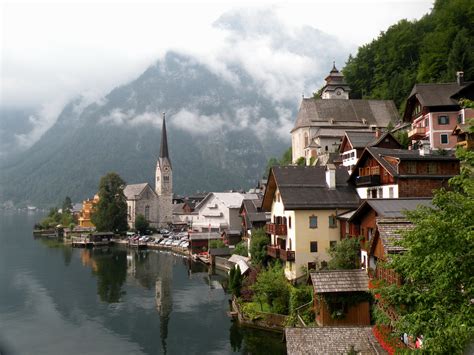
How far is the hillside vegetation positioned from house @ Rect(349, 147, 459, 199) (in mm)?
39944

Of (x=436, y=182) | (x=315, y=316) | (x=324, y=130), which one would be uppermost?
(x=324, y=130)

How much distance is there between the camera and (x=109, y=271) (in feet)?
209

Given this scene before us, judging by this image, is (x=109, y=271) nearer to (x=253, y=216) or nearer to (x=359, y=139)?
(x=253, y=216)

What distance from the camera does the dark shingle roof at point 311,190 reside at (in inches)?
1449

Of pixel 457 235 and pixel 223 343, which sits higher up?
pixel 457 235

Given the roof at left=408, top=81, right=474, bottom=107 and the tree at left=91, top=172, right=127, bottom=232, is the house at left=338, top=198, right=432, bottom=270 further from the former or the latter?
the tree at left=91, top=172, right=127, bottom=232

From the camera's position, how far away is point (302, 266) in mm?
36219

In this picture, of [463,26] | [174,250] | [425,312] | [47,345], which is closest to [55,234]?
[174,250]

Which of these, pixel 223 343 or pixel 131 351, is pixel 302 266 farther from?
pixel 131 351

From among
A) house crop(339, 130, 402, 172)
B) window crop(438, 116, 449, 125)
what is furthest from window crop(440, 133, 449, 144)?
house crop(339, 130, 402, 172)

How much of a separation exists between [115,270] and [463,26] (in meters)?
69.1

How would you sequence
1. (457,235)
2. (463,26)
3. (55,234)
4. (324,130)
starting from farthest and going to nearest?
(55,234), (324,130), (463,26), (457,235)

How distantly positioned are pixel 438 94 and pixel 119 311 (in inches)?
1728

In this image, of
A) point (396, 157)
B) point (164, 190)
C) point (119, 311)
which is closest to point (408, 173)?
point (396, 157)
